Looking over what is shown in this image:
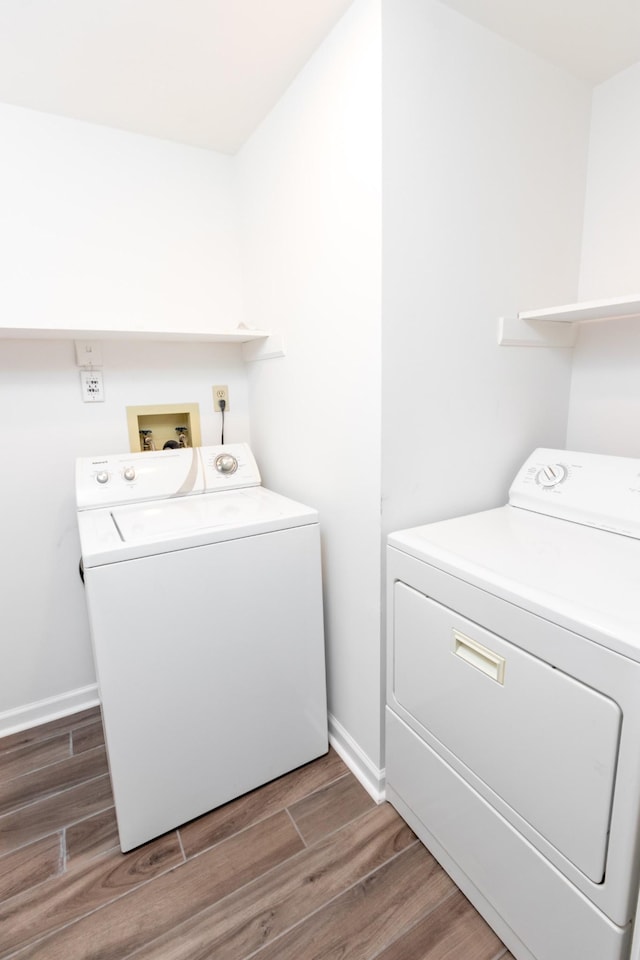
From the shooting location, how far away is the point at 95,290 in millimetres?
1680

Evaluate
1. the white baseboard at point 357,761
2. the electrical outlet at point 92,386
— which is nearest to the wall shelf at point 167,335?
the electrical outlet at point 92,386

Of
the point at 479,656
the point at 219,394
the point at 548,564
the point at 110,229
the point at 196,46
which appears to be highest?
the point at 196,46

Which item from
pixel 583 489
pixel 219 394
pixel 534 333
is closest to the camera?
pixel 583 489

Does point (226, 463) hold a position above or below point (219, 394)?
below

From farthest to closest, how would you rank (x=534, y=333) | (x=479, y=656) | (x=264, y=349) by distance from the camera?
(x=264, y=349)
(x=534, y=333)
(x=479, y=656)

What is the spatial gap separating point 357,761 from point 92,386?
1575 millimetres

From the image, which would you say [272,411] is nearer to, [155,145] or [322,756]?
[155,145]

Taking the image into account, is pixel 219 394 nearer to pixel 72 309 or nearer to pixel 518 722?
pixel 72 309

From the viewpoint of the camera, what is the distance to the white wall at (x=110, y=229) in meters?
1.53

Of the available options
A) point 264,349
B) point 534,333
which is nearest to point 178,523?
point 264,349

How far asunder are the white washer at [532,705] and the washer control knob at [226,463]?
81 cm

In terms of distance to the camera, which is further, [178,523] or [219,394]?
[219,394]

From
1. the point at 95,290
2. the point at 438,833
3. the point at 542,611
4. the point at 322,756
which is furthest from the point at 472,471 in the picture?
the point at 95,290

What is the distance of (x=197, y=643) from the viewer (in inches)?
50.3
